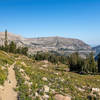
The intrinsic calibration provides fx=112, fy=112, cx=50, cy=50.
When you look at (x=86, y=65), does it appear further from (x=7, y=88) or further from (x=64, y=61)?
(x=7, y=88)

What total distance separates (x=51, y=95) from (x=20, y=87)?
5.05 meters

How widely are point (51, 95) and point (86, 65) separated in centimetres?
6981

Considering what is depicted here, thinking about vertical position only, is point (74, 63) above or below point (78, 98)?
below

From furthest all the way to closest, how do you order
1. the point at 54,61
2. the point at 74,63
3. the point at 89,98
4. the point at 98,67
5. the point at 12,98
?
the point at 54,61
the point at 74,63
the point at 98,67
the point at 89,98
the point at 12,98

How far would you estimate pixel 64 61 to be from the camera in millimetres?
143375

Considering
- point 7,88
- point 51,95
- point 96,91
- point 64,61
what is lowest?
point 64,61

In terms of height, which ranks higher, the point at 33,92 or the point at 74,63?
the point at 33,92

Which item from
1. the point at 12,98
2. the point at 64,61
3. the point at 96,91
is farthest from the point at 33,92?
the point at 64,61

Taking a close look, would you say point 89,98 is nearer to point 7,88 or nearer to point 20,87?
point 20,87

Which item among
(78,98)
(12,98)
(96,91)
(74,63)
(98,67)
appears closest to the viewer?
(12,98)

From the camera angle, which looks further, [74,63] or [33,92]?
[74,63]

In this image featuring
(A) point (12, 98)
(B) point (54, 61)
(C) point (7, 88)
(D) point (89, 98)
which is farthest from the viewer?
(B) point (54, 61)

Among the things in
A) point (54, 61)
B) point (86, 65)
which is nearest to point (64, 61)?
point (54, 61)

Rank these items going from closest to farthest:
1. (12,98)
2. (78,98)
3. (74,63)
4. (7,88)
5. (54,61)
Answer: (12,98)
(7,88)
(78,98)
(74,63)
(54,61)
